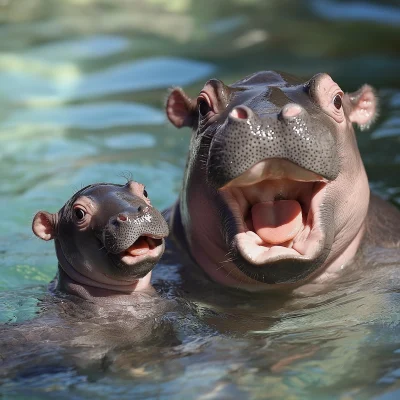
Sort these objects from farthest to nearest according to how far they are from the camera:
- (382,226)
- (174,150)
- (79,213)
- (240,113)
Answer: (174,150), (382,226), (79,213), (240,113)

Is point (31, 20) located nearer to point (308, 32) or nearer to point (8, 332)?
point (308, 32)

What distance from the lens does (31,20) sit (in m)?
13.5

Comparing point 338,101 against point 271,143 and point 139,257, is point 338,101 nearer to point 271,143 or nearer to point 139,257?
point 271,143

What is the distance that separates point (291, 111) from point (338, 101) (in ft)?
2.54

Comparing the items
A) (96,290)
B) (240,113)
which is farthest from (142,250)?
(240,113)

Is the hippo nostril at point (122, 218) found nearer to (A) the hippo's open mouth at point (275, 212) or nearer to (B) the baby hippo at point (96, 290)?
(B) the baby hippo at point (96, 290)

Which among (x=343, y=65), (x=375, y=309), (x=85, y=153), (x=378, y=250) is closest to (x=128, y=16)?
(x=343, y=65)

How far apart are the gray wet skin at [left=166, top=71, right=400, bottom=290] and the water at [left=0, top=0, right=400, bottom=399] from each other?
11.6 inches

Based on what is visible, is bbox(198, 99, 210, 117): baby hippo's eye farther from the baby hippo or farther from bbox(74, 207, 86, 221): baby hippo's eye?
bbox(74, 207, 86, 221): baby hippo's eye

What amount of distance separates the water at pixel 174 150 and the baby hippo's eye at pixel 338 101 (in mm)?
1040

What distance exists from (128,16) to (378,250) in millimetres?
8350

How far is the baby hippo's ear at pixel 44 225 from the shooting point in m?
5.43

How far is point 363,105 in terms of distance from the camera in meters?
6.09

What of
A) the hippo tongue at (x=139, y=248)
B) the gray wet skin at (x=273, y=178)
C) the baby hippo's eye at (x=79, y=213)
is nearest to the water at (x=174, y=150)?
the gray wet skin at (x=273, y=178)
